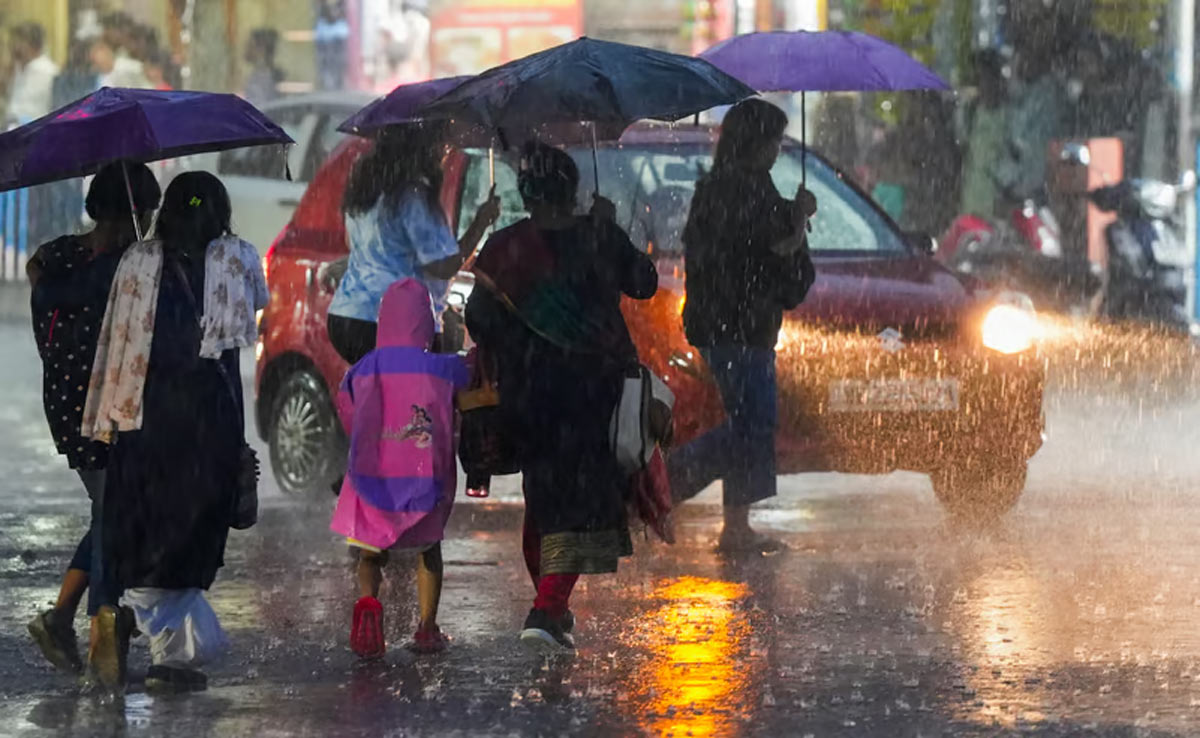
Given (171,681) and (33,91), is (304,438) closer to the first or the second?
(171,681)

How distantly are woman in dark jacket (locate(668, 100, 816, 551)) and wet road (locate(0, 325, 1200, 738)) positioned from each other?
39cm

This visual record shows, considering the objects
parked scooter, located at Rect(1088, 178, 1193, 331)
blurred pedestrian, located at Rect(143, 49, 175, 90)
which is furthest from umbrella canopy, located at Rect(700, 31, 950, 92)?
blurred pedestrian, located at Rect(143, 49, 175, 90)

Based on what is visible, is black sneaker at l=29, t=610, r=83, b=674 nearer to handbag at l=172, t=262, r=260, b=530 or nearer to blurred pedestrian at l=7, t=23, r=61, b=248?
handbag at l=172, t=262, r=260, b=530

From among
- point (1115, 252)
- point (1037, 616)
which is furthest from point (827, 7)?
point (1037, 616)

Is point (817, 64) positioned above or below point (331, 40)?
below

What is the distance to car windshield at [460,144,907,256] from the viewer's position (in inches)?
442

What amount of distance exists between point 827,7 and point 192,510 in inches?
1048

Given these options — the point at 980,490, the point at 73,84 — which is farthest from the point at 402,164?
the point at 73,84

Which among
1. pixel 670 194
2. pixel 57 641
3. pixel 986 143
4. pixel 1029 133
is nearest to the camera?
pixel 57 641

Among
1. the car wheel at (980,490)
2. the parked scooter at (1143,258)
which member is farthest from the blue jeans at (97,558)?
the parked scooter at (1143,258)

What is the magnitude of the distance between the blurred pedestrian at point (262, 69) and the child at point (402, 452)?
66.0 ft

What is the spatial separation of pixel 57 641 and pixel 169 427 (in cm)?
79

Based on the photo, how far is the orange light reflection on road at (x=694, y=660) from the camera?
22.7 ft

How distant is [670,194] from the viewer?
11375 millimetres
